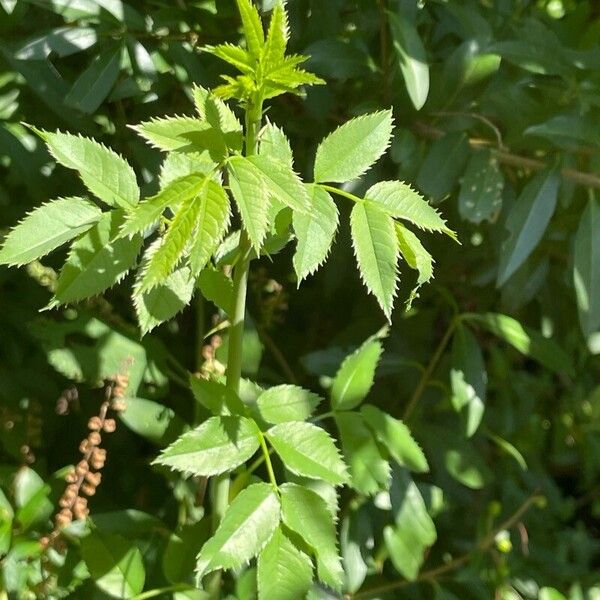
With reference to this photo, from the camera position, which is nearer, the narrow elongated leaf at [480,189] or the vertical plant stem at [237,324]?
the vertical plant stem at [237,324]

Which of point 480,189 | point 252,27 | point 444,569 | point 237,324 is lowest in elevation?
point 444,569

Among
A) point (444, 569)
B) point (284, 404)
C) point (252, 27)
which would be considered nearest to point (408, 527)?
point (444, 569)

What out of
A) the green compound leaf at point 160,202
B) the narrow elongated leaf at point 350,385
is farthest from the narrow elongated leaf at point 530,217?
the green compound leaf at point 160,202

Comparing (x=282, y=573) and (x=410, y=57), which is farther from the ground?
(x=410, y=57)

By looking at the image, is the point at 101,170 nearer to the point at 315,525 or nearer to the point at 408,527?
the point at 315,525

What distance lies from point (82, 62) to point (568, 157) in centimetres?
61

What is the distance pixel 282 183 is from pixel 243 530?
29cm

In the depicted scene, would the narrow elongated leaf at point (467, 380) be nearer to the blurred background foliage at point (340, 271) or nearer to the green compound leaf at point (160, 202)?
the blurred background foliage at point (340, 271)

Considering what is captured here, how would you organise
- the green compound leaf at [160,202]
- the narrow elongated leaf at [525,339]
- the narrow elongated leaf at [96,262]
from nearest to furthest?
the green compound leaf at [160,202] < the narrow elongated leaf at [96,262] < the narrow elongated leaf at [525,339]

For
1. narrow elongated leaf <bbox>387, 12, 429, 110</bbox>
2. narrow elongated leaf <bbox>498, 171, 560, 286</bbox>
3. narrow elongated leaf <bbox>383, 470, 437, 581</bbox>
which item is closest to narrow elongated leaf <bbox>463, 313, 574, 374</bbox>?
narrow elongated leaf <bbox>498, 171, 560, 286</bbox>

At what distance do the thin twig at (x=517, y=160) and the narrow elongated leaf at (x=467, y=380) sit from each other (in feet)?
0.73

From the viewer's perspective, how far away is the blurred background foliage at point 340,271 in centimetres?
89

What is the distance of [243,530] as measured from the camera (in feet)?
2.20

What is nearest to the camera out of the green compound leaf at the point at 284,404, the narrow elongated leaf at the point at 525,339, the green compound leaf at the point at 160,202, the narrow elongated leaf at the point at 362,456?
the green compound leaf at the point at 160,202
